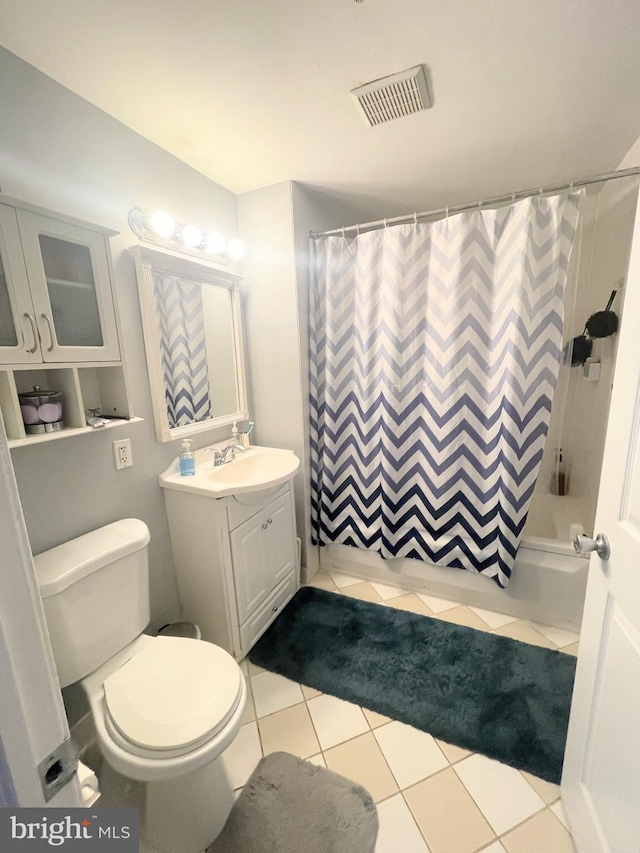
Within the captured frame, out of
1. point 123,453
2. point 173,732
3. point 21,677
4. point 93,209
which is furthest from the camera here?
point 123,453

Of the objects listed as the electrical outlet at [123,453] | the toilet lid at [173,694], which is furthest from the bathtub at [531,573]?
the electrical outlet at [123,453]

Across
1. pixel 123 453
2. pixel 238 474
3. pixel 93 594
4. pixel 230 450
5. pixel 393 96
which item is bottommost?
pixel 93 594

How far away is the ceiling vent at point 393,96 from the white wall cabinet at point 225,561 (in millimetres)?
1565

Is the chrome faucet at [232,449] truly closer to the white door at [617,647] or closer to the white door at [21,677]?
the white door at [21,677]

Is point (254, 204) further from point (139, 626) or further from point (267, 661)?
point (267, 661)

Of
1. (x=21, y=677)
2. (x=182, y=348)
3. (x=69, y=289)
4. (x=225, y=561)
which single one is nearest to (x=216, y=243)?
(x=182, y=348)

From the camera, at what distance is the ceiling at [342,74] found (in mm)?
969

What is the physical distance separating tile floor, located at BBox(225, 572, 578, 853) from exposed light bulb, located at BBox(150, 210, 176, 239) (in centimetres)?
199

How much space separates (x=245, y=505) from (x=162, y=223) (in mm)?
1276

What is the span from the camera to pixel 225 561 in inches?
60.7

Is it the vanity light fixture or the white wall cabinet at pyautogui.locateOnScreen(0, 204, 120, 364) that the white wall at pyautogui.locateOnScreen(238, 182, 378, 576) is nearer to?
the vanity light fixture

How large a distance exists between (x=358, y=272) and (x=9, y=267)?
145cm

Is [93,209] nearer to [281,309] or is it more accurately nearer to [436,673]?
[281,309]

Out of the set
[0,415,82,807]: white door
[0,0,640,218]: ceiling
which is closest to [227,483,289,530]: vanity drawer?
[0,415,82,807]: white door
